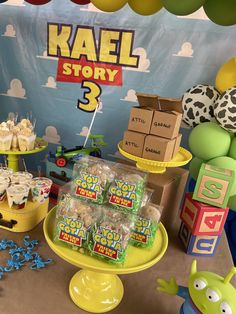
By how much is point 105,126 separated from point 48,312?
1.28m

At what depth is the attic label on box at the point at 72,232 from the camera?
0.79 meters

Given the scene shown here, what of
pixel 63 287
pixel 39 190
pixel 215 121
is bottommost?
pixel 63 287

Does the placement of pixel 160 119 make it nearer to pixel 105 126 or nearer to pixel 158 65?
pixel 158 65

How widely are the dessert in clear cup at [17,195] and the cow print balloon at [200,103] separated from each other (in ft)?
2.85

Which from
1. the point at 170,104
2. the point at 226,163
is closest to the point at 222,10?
the point at 170,104

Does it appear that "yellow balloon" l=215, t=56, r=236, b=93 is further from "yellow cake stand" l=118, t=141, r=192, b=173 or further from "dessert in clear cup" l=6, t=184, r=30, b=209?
"dessert in clear cup" l=6, t=184, r=30, b=209

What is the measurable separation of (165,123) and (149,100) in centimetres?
15

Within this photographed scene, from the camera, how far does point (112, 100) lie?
1.83 meters

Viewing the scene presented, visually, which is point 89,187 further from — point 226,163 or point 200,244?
point 226,163

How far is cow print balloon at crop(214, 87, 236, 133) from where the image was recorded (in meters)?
1.20

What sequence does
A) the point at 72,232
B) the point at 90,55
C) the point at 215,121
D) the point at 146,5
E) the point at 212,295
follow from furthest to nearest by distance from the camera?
the point at 90,55 → the point at 215,121 → the point at 146,5 → the point at 72,232 → the point at 212,295

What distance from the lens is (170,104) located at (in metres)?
1.17

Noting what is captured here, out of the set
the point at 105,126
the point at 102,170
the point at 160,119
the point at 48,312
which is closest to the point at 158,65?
the point at 105,126

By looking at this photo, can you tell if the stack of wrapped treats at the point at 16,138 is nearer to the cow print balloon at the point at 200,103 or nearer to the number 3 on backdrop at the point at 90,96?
the number 3 on backdrop at the point at 90,96
